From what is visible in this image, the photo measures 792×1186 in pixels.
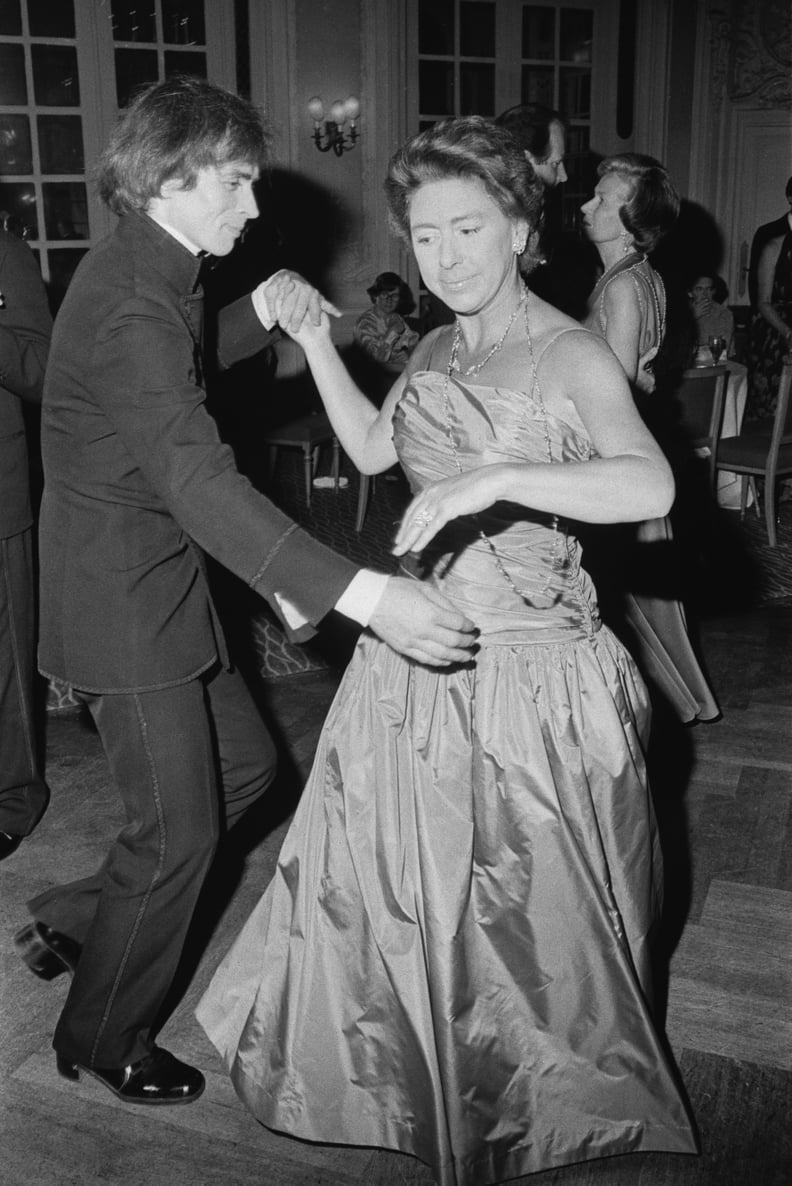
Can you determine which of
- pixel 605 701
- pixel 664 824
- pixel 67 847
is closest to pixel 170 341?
pixel 605 701

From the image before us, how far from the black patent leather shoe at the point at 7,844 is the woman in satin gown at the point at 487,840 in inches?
44.6

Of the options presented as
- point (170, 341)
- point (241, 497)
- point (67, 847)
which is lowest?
point (67, 847)

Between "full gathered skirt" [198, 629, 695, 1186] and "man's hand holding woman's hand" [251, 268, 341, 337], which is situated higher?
"man's hand holding woman's hand" [251, 268, 341, 337]

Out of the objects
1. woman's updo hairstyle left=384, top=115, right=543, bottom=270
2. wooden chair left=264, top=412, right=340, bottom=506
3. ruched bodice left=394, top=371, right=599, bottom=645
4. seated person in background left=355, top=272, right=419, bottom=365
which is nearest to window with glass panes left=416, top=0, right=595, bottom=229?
seated person in background left=355, top=272, right=419, bottom=365

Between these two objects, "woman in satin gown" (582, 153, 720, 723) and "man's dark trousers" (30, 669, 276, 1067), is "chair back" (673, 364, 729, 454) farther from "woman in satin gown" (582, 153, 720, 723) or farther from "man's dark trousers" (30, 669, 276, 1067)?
"man's dark trousers" (30, 669, 276, 1067)

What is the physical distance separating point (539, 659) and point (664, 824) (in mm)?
1274

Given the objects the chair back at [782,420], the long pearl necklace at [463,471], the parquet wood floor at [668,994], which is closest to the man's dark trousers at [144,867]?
the parquet wood floor at [668,994]

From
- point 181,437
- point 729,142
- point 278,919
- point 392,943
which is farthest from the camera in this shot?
point 729,142

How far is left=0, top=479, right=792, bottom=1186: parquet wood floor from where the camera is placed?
1.76 m

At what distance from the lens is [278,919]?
1868 millimetres

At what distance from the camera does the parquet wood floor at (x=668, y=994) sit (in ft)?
5.79

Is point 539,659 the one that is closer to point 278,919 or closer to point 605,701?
point 605,701

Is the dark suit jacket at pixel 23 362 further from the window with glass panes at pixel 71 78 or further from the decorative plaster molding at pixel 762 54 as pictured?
the decorative plaster molding at pixel 762 54

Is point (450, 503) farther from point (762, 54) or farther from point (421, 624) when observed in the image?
point (762, 54)
